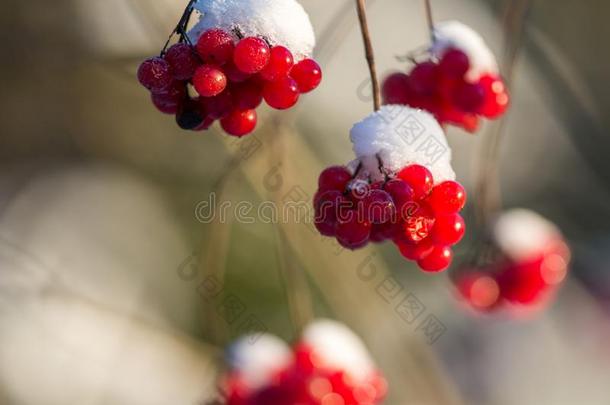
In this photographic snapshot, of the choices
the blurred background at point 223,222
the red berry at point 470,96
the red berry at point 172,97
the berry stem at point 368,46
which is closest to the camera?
the berry stem at point 368,46

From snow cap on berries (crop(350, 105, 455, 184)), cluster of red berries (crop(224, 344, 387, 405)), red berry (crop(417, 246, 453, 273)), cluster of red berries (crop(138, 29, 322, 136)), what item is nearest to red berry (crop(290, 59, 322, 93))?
cluster of red berries (crop(138, 29, 322, 136))

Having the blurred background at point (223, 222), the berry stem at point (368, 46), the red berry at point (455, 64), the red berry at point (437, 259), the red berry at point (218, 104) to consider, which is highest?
the blurred background at point (223, 222)

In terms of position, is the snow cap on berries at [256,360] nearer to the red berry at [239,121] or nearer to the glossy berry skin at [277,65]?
the red berry at [239,121]

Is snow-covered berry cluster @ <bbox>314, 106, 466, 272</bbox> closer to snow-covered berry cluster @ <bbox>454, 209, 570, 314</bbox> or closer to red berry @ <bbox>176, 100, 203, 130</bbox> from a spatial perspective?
red berry @ <bbox>176, 100, 203, 130</bbox>

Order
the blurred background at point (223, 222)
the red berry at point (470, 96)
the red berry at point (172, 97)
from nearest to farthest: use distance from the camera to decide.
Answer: the red berry at point (172, 97)
the red berry at point (470, 96)
the blurred background at point (223, 222)

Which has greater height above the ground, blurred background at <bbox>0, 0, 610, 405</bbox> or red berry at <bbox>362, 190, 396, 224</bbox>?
blurred background at <bbox>0, 0, 610, 405</bbox>

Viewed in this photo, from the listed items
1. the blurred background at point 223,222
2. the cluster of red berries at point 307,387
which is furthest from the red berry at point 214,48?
the cluster of red berries at point 307,387

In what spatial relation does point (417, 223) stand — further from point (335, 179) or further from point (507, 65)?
point (507, 65)
